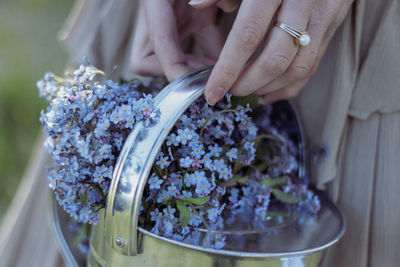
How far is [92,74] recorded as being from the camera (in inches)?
25.0

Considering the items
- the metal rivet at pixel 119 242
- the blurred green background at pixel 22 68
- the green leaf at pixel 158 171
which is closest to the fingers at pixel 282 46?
the green leaf at pixel 158 171

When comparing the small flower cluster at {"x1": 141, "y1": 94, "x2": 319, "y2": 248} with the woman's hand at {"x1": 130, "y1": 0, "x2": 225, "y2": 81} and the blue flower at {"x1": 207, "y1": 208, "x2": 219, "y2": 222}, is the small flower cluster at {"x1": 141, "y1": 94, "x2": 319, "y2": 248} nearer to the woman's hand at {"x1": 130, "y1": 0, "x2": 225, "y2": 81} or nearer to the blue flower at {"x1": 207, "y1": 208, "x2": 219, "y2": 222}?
the blue flower at {"x1": 207, "y1": 208, "x2": 219, "y2": 222}

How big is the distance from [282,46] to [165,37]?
9.2 inches

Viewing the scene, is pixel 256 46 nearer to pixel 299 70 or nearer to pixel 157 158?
pixel 299 70

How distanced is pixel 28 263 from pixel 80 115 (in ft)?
2.30

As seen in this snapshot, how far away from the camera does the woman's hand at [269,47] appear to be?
0.55m

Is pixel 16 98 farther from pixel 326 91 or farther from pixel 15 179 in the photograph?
pixel 326 91

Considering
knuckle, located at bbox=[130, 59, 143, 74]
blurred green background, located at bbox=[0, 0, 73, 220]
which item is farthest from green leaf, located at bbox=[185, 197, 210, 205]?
blurred green background, located at bbox=[0, 0, 73, 220]

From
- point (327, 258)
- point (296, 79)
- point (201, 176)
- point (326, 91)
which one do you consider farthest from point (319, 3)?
point (327, 258)

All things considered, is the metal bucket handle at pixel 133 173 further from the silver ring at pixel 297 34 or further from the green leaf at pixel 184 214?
the silver ring at pixel 297 34

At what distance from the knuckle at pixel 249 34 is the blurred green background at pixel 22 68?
5.44 ft

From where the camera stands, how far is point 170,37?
0.70 m

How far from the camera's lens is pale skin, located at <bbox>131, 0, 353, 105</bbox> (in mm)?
555

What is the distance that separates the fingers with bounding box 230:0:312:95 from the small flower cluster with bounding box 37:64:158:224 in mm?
182
